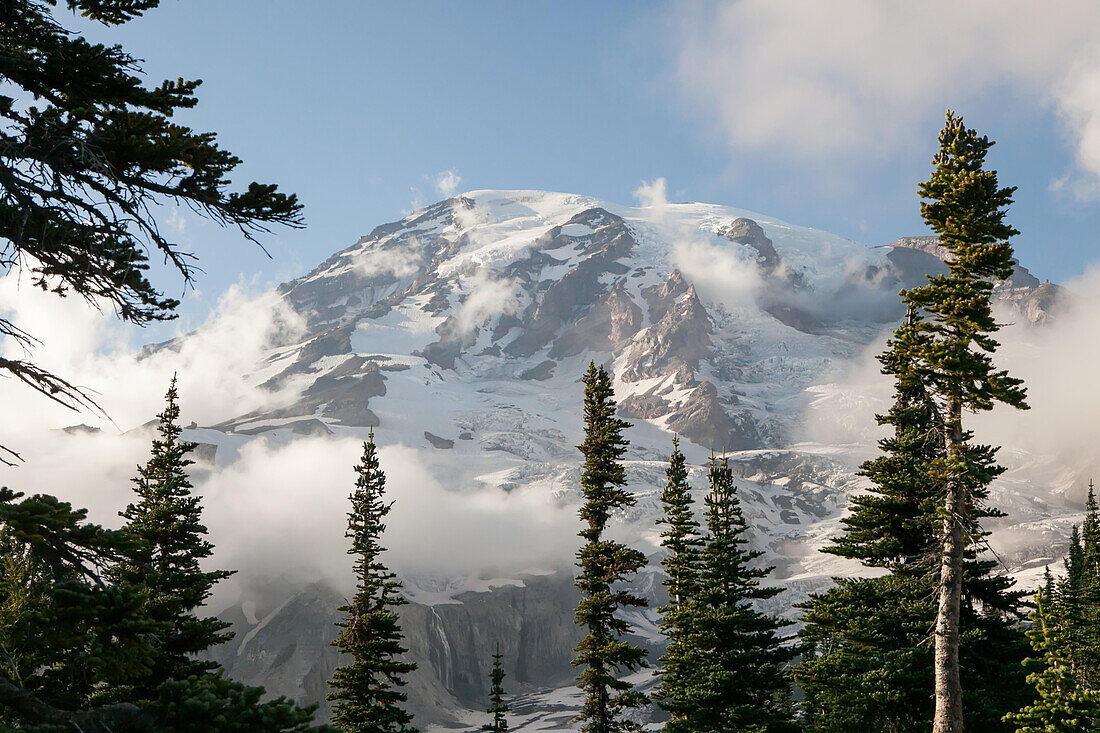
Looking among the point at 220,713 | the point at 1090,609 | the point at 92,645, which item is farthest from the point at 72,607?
the point at 1090,609

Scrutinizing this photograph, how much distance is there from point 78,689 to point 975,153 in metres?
22.7

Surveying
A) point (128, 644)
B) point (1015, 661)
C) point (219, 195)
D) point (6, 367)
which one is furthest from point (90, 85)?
point (1015, 661)

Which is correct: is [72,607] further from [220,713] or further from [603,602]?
[603,602]

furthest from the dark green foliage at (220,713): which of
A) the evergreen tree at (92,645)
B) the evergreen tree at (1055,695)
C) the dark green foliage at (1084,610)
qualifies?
the dark green foliage at (1084,610)

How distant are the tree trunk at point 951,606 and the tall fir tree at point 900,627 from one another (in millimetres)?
3883

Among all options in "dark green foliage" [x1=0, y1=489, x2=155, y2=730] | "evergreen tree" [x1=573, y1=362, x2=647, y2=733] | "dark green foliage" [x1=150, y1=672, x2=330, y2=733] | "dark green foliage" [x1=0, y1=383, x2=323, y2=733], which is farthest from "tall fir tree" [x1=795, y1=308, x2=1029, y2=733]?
"dark green foliage" [x1=0, y1=489, x2=155, y2=730]

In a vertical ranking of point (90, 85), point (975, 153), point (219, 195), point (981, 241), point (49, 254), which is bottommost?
point (49, 254)

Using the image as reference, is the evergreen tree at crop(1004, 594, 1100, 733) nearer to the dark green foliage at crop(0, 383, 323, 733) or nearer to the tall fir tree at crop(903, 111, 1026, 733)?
the tall fir tree at crop(903, 111, 1026, 733)

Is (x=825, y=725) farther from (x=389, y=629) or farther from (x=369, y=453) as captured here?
(x=369, y=453)

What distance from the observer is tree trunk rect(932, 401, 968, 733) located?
734 inches

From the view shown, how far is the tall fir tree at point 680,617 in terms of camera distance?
33.3m

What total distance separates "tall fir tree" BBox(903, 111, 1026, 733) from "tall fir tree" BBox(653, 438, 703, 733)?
1434 centimetres

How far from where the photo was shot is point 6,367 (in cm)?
948

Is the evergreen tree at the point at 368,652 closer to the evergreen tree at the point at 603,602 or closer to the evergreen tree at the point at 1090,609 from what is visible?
the evergreen tree at the point at 603,602
